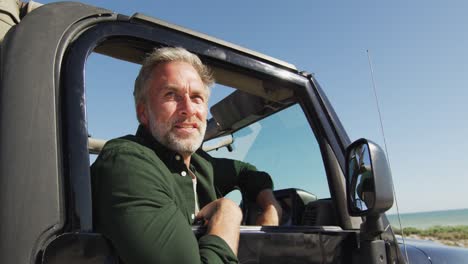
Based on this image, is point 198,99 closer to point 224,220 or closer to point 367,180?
point 224,220

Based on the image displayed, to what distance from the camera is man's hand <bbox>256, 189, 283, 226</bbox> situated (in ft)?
6.24

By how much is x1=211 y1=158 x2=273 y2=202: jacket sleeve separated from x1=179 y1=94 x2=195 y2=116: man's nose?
25.8 inches

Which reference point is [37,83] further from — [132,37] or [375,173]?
[375,173]

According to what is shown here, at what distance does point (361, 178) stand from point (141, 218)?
A: 834 mm

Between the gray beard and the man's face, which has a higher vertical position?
the man's face

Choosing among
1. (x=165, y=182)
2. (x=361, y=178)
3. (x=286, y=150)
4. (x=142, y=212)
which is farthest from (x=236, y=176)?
(x=142, y=212)

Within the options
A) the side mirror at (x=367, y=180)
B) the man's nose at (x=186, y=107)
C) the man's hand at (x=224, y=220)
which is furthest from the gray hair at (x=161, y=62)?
the side mirror at (x=367, y=180)

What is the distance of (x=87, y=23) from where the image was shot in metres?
1.33

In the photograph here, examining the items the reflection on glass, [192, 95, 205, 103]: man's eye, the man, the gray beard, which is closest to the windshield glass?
the man

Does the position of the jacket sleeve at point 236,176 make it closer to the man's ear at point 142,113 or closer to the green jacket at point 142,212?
the man's ear at point 142,113

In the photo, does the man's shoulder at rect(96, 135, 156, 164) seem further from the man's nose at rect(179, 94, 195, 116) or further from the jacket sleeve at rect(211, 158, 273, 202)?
the jacket sleeve at rect(211, 158, 273, 202)

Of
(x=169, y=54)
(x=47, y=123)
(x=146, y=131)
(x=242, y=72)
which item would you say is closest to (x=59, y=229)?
(x=47, y=123)

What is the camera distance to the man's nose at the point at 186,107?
1.62m

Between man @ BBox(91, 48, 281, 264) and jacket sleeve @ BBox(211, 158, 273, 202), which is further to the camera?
jacket sleeve @ BBox(211, 158, 273, 202)
